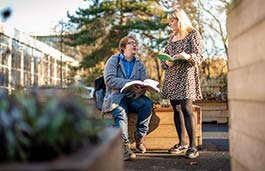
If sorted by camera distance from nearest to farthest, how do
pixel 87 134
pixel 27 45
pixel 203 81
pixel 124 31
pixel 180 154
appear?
pixel 87 134, pixel 180 154, pixel 203 81, pixel 124 31, pixel 27 45

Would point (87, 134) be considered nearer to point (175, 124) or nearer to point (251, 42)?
point (251, 42)

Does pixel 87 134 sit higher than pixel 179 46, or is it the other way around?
pixel 179 46

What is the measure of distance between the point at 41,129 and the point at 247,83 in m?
1.36

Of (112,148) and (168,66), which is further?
(168,66)

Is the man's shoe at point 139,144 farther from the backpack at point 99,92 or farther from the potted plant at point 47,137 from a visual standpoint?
the potted plant at point 47,137

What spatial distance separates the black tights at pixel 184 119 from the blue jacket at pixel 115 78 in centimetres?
47

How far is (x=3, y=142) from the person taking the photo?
962 mm

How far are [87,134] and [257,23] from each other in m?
1.13

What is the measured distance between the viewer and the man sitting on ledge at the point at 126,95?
4.11 metres

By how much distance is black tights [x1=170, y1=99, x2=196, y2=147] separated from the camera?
3959 millimetres

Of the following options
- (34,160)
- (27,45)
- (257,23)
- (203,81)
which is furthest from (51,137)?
(27,45)

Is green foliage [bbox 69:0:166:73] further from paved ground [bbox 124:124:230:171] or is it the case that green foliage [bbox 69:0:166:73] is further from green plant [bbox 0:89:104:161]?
green plant [bbox 0:89:104:161]

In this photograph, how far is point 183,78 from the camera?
13.3 feet

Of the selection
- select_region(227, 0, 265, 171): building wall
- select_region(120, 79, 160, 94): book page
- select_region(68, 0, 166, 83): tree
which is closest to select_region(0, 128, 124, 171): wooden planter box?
select_region(227, 0, 265, 171): building wall
